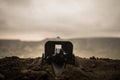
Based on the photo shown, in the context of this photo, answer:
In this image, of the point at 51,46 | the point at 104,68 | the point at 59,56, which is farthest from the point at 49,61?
the point at 104,68

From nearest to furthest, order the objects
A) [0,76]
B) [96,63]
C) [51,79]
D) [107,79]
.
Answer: [0,76], [51,79], [107,79], [96,63]

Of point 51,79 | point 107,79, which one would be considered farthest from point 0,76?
point 107,79

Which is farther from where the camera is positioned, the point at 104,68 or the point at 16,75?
the point at 104,68

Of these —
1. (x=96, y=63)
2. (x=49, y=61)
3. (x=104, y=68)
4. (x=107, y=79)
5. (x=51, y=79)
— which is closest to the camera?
(x=51, y=79)

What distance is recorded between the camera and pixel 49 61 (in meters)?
36.6

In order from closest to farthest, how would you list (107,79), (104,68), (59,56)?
(107,79) < (59,56) < (104,68)

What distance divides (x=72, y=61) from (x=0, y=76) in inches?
722

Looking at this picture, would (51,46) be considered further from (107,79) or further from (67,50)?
(107,79)

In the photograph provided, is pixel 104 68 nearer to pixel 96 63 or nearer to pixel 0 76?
pixel 96 63

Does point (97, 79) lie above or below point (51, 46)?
below

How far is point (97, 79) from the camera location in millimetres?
28453

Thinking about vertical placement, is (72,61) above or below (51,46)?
below

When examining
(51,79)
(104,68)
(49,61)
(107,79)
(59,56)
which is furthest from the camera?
(104,68)

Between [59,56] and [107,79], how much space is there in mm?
8695
